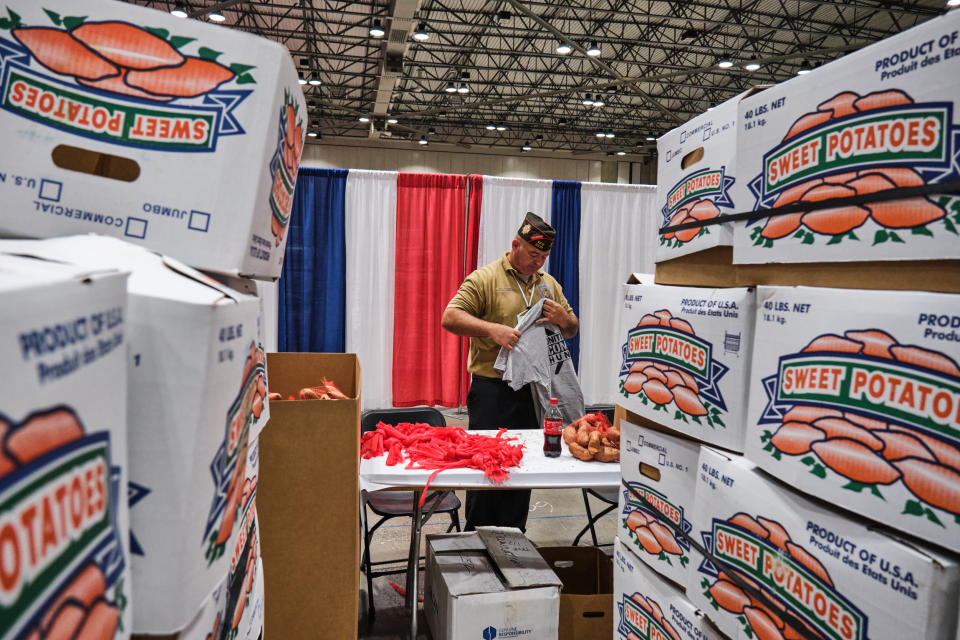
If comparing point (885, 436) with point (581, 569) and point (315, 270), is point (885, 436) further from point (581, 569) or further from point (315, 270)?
point (315, 270)

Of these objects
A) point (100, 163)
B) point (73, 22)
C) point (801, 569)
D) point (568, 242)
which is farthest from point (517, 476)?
point (568, 242)

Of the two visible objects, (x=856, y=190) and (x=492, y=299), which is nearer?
(x=856, y=190)

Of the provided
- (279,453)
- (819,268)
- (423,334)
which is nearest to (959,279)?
(819,268)

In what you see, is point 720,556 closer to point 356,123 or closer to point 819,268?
point 819,268

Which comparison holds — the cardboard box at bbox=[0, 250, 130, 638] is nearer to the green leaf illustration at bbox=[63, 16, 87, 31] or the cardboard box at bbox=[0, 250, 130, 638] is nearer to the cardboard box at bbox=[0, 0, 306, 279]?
the cardboard box at bbox=[0, 0, 306, 279]

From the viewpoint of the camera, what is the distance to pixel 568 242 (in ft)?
20.1

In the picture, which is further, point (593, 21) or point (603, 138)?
point (603, 138)

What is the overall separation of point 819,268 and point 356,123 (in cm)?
1466

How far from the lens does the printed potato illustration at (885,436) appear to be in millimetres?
760

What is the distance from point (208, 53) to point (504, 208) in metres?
5.19

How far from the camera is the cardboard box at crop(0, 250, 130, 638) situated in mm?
380

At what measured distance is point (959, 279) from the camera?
78 cm

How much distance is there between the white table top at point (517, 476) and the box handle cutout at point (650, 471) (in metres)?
0.72

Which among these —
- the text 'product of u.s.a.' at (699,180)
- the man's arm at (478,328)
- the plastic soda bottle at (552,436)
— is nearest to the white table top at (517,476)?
the plastic soda bottle at (552,436)
